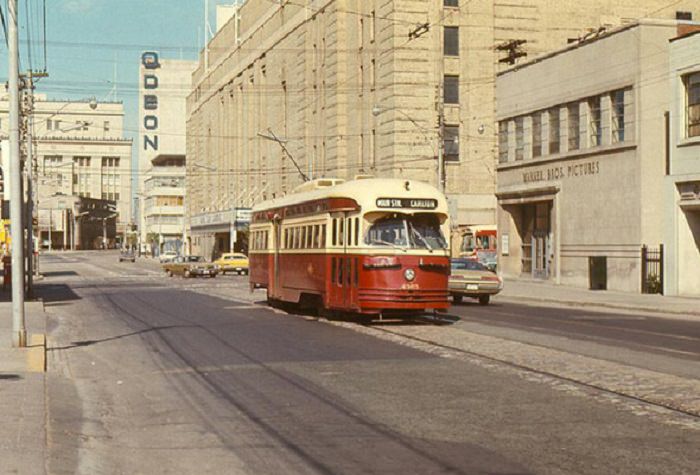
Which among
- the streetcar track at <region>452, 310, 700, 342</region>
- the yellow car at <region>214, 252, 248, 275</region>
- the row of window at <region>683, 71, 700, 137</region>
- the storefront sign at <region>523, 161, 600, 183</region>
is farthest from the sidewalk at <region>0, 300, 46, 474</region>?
the yellow car at <region>214, 252, 248, 275</region>

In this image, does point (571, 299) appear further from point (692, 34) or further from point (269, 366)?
point (269, 366)

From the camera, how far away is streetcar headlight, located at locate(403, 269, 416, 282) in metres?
22.6

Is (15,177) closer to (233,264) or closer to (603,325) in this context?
(603,325)

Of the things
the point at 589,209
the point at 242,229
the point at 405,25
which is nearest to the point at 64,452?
the point at 589,209

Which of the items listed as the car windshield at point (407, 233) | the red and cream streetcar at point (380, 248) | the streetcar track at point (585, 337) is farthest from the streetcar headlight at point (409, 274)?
the streetcar track at point (585, 337)

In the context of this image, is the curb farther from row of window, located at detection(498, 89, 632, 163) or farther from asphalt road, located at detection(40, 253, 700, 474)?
asphalt road, located at detection(40, 253, 700, 474)

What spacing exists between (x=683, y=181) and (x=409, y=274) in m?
18.0

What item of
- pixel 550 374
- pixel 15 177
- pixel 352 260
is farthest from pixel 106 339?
pixel 550 374

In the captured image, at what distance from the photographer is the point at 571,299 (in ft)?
116

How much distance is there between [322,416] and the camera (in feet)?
35.5

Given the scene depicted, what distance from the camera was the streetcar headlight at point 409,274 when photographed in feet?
74.2

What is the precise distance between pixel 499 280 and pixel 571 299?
2.96 meters

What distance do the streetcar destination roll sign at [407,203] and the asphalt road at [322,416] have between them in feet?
14.5

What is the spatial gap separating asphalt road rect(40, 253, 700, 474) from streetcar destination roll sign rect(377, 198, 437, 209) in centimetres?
442
